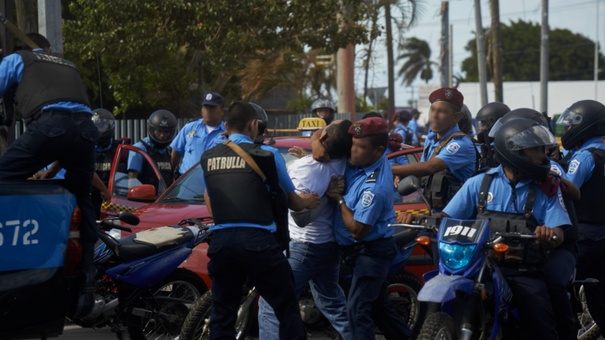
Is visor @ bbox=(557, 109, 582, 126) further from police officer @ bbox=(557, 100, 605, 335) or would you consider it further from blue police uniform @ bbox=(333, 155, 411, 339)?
blue police uniform @ bbox=(333, 155, 411, 339)

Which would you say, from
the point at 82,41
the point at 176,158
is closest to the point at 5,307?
the point at 176,158

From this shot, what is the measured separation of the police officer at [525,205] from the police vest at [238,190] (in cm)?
121

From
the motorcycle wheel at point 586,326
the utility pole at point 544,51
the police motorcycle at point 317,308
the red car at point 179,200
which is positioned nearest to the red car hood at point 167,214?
the red car at point 179,200

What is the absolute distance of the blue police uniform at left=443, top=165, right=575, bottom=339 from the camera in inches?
238

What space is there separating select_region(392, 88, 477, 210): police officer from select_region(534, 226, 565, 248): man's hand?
1937mm

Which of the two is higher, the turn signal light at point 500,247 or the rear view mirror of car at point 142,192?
the rear view mirror of car at point 142,192

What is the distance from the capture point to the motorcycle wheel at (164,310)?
721 centimetres

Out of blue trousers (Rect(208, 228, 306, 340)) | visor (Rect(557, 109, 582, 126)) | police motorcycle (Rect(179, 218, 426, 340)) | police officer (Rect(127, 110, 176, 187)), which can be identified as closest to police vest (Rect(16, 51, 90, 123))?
blue trousers (Rect(208, 228, 306, 340))

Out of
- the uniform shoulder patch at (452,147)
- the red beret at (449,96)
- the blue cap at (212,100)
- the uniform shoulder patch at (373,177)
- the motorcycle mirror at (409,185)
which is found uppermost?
the blue cap at (212,100)

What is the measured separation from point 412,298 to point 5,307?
10.9ft

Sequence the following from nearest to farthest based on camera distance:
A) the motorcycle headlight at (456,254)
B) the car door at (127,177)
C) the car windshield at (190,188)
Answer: the motorcycle headlight at (456,254)
the car windshield at (190,188)
the car door at (127,177)

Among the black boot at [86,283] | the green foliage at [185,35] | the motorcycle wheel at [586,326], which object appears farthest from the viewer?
the green foliage at [185,35]

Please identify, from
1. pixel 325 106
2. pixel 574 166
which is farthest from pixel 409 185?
pixel 325 106

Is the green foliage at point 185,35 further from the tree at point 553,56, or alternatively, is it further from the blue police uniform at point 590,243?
the tree at point 553,56
